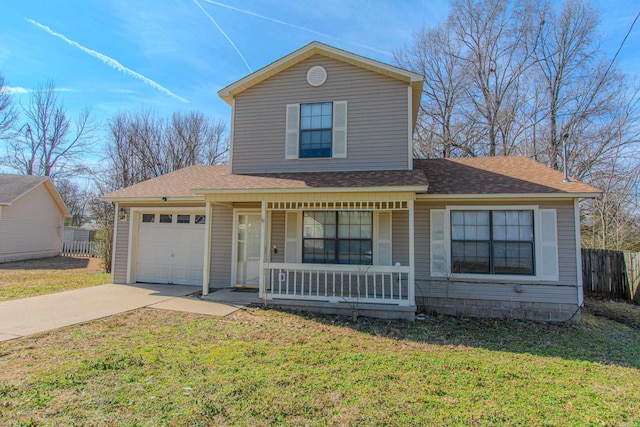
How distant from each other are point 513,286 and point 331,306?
13.6 feet

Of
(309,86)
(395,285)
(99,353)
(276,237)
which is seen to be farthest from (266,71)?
(99,353)

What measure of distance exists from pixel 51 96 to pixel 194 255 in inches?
1079

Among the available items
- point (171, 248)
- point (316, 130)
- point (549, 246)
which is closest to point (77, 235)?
point (171, 248)

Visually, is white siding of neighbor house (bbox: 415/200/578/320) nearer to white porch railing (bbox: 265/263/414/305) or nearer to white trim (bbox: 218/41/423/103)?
white porch railing (bbox: 265/263/414/305)

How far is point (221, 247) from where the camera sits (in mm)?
9312

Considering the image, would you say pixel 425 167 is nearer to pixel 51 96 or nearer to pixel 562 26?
pixel 562 26

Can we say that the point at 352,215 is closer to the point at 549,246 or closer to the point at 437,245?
the point at 437,245

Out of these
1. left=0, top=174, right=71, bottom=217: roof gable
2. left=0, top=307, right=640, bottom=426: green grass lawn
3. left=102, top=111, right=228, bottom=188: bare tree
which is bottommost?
left=0, top=307, right=640, bottom=426: green grass lawn

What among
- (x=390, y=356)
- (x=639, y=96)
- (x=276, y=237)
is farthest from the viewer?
(x=639, y=96)

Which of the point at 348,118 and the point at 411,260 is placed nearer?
the point at 411,260

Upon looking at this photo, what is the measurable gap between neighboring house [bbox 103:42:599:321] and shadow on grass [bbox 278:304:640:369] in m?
0.41

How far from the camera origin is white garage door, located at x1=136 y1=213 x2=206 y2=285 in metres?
9.98

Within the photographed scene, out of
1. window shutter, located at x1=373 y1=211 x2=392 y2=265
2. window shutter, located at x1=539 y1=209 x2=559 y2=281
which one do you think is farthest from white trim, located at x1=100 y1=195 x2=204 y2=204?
window shutter, located at x1=539 y1=209 x2=559 y2=281

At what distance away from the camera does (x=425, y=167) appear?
382 inches
